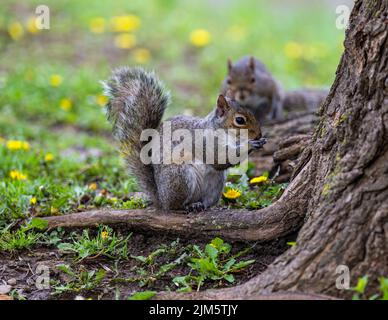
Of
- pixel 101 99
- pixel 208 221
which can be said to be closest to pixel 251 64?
pixel 101 99

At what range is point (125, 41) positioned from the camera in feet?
21.3

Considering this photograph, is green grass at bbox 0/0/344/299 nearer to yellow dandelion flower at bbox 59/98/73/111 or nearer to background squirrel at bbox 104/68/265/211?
yellow dandelion flower at bbox 59/98/73/111

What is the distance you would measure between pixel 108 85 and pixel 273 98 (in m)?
2.24

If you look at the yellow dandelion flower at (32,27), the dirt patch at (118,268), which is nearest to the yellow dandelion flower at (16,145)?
the dirt patch at (118,268)

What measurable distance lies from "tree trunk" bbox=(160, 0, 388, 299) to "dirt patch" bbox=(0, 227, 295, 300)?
0.85 feet

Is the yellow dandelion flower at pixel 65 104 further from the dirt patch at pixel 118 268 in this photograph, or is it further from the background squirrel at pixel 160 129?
the dirt patch at pixel 118 268

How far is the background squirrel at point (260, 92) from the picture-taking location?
5.04m

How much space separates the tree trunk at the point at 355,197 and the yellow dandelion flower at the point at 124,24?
15.6 ft

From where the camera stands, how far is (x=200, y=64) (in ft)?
20.6

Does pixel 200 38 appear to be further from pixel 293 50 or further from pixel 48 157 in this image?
pixel 48 157

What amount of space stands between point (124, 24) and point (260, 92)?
2338 millimetres

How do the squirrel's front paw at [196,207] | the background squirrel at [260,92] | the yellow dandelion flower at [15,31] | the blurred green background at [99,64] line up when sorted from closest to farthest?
the squirrel's front paw at [196,207] < the blurred green background at [99,64] < the background squirrel at [260,92] < the yellow dandelion flower at [15,31]

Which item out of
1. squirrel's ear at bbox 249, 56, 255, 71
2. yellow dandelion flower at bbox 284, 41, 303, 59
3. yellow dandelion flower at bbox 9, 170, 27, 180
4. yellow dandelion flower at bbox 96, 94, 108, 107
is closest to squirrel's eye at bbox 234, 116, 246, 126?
yellow dandelion flower at bbox 9, 170, 27, 180
